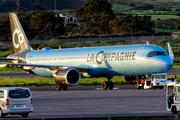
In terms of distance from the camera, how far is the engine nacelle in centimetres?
4938

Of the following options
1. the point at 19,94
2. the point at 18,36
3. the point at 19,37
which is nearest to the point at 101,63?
the point at 19,37

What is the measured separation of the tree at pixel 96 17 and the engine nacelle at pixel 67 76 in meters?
93.3

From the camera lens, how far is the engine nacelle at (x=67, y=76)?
4938cm

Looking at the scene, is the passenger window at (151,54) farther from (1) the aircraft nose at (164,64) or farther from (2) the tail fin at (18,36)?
(2) the tail fin at (18,36)

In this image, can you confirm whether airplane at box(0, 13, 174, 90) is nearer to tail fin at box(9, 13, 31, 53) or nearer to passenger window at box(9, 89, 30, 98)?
tail fin at box(9, 13, 31, 53)

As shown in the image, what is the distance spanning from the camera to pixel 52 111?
3077cm

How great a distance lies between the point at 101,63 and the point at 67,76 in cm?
375

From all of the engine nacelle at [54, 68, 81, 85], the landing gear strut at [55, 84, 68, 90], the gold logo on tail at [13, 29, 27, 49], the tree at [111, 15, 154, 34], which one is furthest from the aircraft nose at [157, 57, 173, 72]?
the tree at [111, 15, 154, 34]

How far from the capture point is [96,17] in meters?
148

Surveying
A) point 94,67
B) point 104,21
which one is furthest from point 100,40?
point 94,67

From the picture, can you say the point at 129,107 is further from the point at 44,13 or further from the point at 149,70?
the point at 44,13

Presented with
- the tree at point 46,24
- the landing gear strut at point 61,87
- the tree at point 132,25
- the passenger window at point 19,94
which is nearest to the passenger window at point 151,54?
the landing gear strut at point 61,87

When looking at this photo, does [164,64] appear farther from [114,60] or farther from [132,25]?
[132,25]

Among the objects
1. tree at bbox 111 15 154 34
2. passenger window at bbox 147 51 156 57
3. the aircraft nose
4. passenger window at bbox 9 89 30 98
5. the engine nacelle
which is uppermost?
tree at bbox 111 15 154 34
